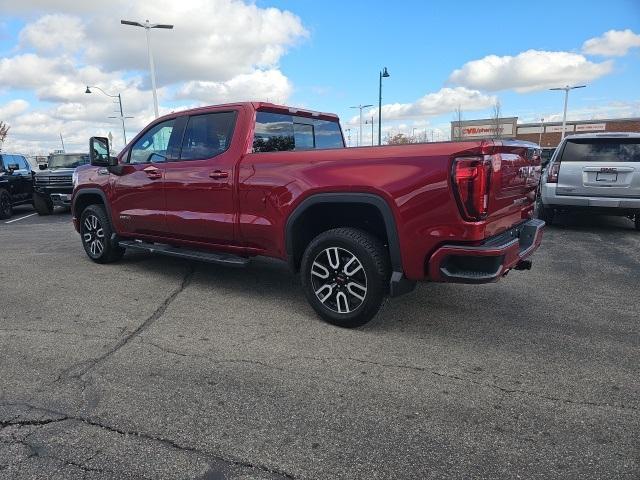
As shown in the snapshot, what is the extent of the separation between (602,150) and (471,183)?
20.4 ft

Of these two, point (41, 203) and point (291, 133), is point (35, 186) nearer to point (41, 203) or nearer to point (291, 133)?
point (41, 203)

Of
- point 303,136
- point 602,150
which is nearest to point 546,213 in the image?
point 602,150

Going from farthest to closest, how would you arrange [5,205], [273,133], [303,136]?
[5,205]
[303,136]
[273,133]

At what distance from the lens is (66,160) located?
15352 mm

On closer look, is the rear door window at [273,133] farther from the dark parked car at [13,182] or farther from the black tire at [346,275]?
the dark parked car at [13,182]

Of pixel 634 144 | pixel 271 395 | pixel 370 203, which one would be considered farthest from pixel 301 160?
pixel 634 144

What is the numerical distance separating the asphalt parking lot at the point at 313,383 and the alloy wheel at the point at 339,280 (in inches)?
9.6

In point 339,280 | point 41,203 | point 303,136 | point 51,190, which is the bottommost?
point 41,203

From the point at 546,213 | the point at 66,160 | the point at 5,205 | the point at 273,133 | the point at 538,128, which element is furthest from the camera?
the point at 538,128

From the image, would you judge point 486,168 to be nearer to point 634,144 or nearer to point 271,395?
point 271,395

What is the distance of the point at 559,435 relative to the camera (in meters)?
2.59

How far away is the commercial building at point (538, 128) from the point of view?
5619 cm

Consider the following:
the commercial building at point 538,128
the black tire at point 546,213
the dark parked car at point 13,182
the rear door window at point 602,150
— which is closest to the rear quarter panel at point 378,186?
the rear door window at point 602,150

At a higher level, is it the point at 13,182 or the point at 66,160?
the point at 66,160
